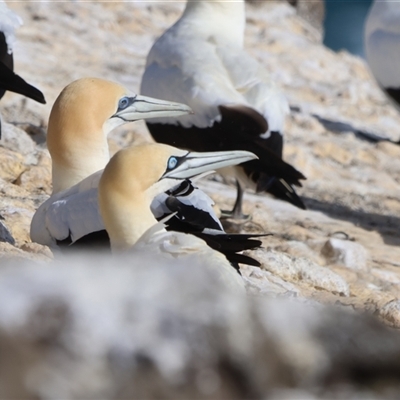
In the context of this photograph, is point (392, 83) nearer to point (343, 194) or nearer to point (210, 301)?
point (343, 194)

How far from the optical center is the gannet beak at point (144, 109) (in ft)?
14.3

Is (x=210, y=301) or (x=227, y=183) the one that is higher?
(x=210, y=301)

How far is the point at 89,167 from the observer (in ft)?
13.5

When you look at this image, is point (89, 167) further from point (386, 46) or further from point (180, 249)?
point (386, 46)

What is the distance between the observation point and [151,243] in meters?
3.08

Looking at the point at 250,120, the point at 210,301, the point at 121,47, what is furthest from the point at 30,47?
the point at 210,301

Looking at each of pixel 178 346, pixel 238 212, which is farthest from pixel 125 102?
pixel 178 346

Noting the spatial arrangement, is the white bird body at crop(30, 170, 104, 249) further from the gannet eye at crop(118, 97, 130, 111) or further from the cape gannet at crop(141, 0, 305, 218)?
the cape gannet at crop(141, 0, 305, 218)

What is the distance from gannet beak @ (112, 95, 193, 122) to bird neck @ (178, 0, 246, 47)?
86.1 inches

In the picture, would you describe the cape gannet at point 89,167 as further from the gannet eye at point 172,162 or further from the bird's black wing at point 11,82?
the bird's black wing at point 11,82

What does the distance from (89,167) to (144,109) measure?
457mm

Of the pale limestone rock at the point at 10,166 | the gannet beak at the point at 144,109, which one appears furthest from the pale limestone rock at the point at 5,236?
the pale limestone rock at the point at 10,166

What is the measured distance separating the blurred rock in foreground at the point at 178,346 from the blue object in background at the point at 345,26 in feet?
69.1

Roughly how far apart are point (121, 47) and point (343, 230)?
15.0 ft
